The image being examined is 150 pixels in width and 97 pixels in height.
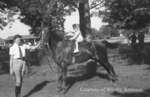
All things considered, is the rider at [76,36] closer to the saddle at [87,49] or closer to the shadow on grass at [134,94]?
the saddle at [87,49]

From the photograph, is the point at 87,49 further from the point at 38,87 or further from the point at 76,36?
the point at 38,87

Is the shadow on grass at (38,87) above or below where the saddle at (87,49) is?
below

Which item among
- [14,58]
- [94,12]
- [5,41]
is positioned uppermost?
[94,12]

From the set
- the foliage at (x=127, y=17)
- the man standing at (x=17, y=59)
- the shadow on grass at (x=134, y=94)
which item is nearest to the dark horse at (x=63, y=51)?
the man standing at (x=17, y=59)

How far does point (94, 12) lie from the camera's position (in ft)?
44.3

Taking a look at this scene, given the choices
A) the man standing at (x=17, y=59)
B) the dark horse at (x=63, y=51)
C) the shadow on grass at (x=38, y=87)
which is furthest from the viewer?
the shadow on grass at (x=38, y=87)

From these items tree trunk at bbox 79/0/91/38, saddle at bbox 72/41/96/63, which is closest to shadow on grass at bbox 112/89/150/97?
saddle at bbox 72/41/96/63

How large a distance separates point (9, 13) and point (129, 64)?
9469 mm

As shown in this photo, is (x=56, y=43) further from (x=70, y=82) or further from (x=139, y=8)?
(x=139, y=8)

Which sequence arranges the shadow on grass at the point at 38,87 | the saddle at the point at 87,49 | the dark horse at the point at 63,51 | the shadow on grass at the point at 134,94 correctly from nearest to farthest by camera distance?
the shadow on grass at the point at 134,94 → the dark horse at the point at 63,51 → the shadow on grass at the point at 38,87 → the saddle at the point at 87,49

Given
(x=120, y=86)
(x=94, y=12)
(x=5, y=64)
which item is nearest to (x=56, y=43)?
(x=120, y=86)

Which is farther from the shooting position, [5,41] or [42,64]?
[5,41]

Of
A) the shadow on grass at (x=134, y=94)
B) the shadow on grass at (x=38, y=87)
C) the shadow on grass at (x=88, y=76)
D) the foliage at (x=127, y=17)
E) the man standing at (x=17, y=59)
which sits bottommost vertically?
the shadow on grass at (x=38, y=87)

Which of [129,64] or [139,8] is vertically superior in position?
[139,8]
